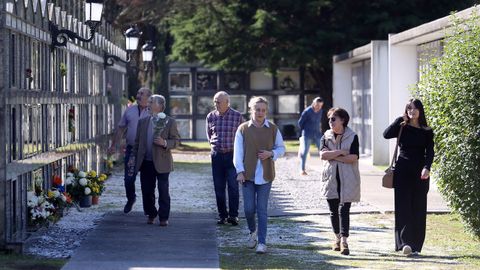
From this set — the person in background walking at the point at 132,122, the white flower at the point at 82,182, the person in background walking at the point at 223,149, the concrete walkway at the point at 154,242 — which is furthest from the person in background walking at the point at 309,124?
the person in background walking at the point at 223,149

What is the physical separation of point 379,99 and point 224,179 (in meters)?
12.4

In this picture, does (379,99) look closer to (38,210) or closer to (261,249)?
(38,210)

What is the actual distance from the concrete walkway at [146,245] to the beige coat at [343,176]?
1358 mm

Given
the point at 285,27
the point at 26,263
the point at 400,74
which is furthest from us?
the point at 285,27

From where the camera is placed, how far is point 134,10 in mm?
32938

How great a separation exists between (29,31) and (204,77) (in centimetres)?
3349

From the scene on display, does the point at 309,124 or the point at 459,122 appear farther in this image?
the point at 309,124

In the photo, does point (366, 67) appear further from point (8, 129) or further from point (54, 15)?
point (8, 129)

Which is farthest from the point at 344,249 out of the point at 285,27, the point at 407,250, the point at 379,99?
the point at 285,27

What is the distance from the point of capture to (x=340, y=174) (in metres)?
11.5

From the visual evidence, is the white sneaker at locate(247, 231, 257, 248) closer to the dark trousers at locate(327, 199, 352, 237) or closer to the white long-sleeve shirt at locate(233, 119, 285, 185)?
the white long-sleeve shirt at locate(233, 119, 285, 185)

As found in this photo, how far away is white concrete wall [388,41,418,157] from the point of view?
23703mm

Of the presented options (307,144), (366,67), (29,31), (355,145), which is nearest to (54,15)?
(29,31)

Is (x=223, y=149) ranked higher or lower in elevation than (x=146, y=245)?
higher
